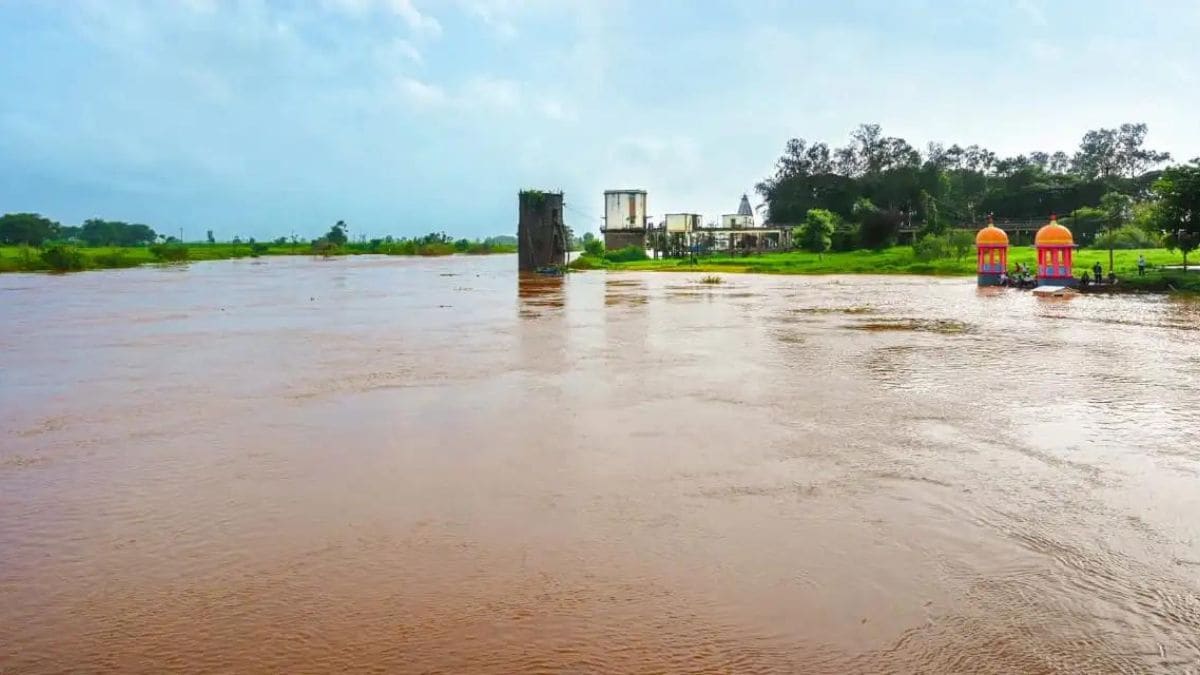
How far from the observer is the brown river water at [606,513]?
14.8ft

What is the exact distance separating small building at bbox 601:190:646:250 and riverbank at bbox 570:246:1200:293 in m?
5.64

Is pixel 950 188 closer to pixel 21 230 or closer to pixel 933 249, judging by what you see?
pixel 933 249

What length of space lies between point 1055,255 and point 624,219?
4502 cm

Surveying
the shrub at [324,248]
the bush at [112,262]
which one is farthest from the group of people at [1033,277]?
the shrub at [324,248]

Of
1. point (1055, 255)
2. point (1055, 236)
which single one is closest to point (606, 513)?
point (1055, 236)

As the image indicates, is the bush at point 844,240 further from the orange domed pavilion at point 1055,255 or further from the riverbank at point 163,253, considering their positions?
the riverbank at point 163,253

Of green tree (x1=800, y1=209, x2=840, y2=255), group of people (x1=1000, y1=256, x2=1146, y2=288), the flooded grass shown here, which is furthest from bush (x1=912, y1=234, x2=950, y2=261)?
the flooded grass

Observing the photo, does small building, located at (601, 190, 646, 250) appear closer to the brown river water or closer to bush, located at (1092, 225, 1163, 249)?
bush, located at (1092, 225, 1163, 249)

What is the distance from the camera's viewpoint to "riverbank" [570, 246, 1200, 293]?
29.8m

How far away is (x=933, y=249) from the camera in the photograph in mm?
49375

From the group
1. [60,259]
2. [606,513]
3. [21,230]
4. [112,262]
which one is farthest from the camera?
[21,230]

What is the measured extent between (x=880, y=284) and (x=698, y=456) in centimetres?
3342

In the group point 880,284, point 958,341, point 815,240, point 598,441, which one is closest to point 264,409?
point 598,441

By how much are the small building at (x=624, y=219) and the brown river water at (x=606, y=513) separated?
57602mm
